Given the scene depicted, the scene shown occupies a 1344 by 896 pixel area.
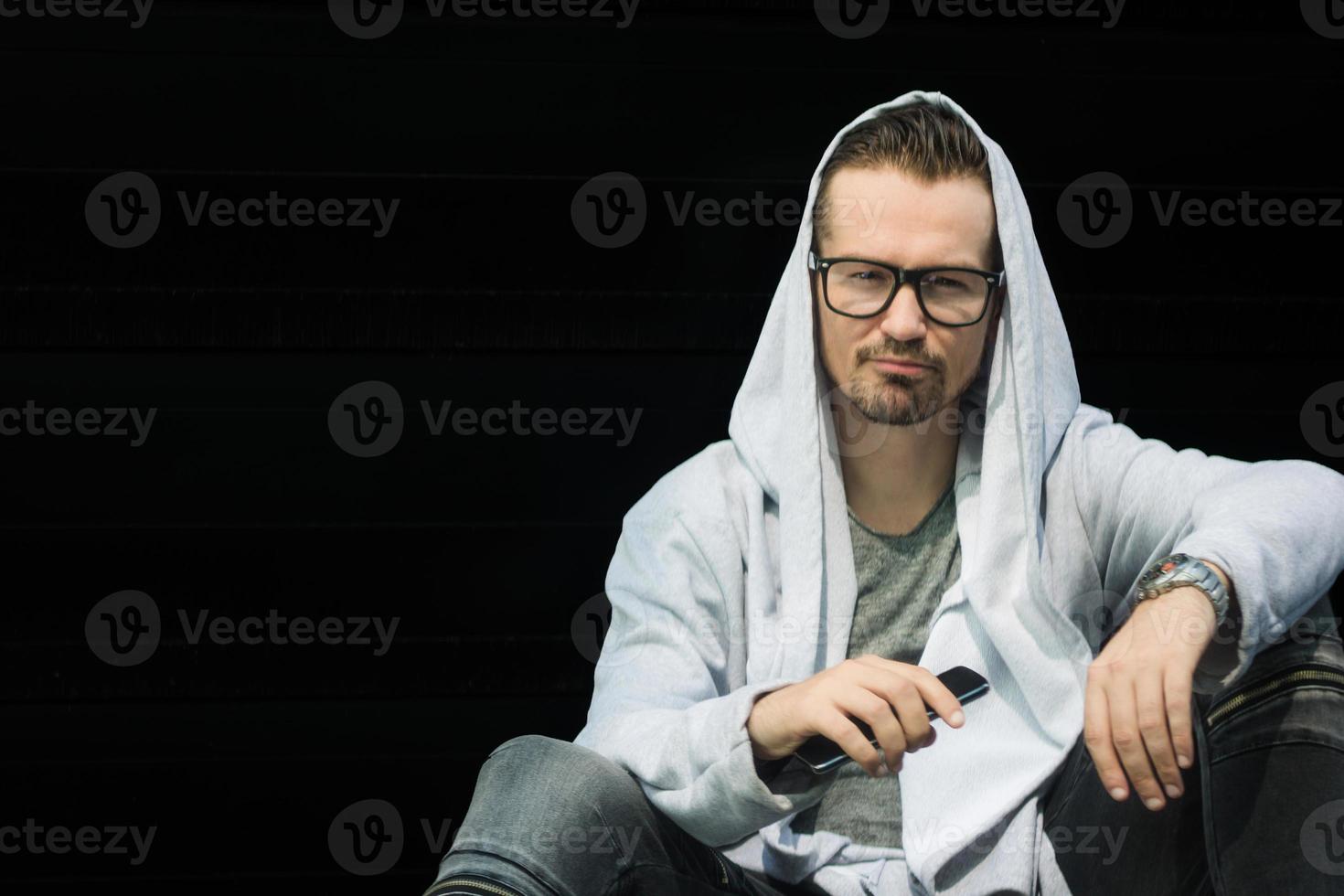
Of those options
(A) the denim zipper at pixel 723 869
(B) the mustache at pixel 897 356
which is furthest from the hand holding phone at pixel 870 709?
(B) the mustache at pixel 897 356

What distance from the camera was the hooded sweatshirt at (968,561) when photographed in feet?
6.15

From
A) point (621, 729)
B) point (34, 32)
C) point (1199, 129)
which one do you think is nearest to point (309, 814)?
point (621, 729)

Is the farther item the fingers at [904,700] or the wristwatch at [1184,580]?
the wristwatch at [1184,580]

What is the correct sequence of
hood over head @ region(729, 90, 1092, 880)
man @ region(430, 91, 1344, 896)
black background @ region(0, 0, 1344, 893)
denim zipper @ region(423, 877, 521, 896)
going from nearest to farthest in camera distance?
denim zipper @ region(423, 877, 521, 896)
man @ region(430, 91, 1344, 896)
hood over head @ region(729, 90, 1092, 880)
black background @ region(0, 0, 1344, 893)

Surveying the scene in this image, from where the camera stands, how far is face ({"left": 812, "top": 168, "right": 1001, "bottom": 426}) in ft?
6.47

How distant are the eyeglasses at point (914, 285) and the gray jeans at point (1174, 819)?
0.58m

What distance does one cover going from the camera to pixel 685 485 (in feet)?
6.91

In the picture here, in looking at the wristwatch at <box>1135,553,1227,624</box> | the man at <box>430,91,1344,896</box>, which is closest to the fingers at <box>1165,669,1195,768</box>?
the man at <box>430,91,1344,896</box>

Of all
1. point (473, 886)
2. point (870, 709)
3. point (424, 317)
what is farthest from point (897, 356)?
point (424, 317)

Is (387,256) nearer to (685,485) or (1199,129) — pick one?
(685,485)

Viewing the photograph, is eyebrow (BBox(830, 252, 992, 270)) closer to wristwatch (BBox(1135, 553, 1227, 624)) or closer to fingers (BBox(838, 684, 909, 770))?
wristwatch (BBox(1135, 553, 1227, 624))

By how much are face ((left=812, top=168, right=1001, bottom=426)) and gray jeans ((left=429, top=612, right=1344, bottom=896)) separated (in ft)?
1.74

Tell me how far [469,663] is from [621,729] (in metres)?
1.05

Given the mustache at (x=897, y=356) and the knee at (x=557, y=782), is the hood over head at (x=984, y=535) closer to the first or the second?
the mustache at (x=897, y=356)
